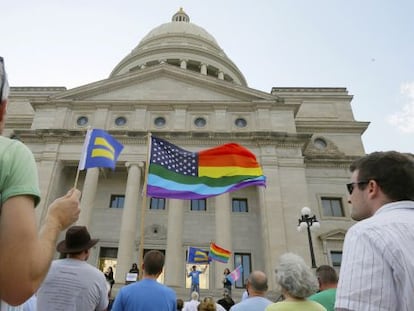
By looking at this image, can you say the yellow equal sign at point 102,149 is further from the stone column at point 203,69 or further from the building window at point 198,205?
the stone column at point 203,69

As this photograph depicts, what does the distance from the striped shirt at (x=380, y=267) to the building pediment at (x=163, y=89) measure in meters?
24.7

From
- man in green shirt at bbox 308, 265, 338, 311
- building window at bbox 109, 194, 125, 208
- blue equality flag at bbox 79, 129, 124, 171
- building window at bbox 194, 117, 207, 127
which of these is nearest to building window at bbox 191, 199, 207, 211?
building window at bbox 109, 194, 125, 208

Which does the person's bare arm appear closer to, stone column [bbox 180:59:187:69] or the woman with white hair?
the woman with white hair

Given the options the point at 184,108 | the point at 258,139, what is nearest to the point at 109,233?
the point at 184,108

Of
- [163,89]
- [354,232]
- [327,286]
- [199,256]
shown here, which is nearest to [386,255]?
[354,232]

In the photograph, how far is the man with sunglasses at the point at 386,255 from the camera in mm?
1475

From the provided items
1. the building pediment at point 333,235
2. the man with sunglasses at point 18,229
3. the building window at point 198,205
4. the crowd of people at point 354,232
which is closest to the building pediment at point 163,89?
the building window at point 198,205

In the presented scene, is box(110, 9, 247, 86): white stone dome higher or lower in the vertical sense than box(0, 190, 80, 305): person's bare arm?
higher

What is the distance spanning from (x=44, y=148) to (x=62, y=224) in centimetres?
2428

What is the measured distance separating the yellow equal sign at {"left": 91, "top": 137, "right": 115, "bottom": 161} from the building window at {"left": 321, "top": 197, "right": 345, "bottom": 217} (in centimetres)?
1844

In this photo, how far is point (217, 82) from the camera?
26297 millimetres

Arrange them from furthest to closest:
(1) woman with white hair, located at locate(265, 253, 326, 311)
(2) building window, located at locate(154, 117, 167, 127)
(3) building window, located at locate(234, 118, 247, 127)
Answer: (3) building window, located at locate(234, 118, 247, 127), (2) building window, located at locate(154, 117, 167, 127), (1) woman with white hair, located at locate(265, 253, 326, 311)

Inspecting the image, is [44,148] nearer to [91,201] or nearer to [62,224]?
[91,201]

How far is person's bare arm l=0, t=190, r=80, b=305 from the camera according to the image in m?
1.24
